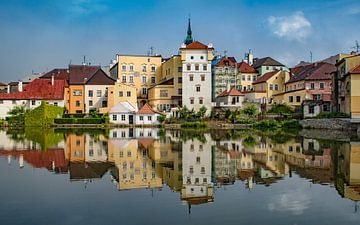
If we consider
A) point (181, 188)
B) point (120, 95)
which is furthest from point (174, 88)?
point (181, 188)

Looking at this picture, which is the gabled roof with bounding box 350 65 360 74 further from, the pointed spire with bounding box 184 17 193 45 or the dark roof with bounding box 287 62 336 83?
the pointed spire with bounding box 184 17 193 45

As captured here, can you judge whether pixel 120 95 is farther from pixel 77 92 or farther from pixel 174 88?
pixel 174 88

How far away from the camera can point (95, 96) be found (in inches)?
2248

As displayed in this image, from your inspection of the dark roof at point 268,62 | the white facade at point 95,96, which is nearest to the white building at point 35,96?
the white facade at point 95,96

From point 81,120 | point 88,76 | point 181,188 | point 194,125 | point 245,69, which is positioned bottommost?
point 181,188

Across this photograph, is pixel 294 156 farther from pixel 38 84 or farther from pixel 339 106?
pixel 38 84

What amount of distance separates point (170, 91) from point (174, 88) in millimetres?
728

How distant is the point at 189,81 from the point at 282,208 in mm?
43984

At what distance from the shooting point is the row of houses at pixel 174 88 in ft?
165

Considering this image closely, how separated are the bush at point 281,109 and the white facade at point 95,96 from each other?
24.2 m

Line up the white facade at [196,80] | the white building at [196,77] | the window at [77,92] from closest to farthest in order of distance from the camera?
1. the white building at [196,77]
2. the white facade at [196,80]
3. the window at [77,92]

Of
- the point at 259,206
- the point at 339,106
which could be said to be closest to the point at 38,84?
the point at 339,106

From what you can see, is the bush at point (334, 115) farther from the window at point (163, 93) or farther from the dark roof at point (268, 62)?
the dark roof at point (268, 62)

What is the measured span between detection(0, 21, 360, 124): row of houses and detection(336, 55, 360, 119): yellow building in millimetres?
4967
